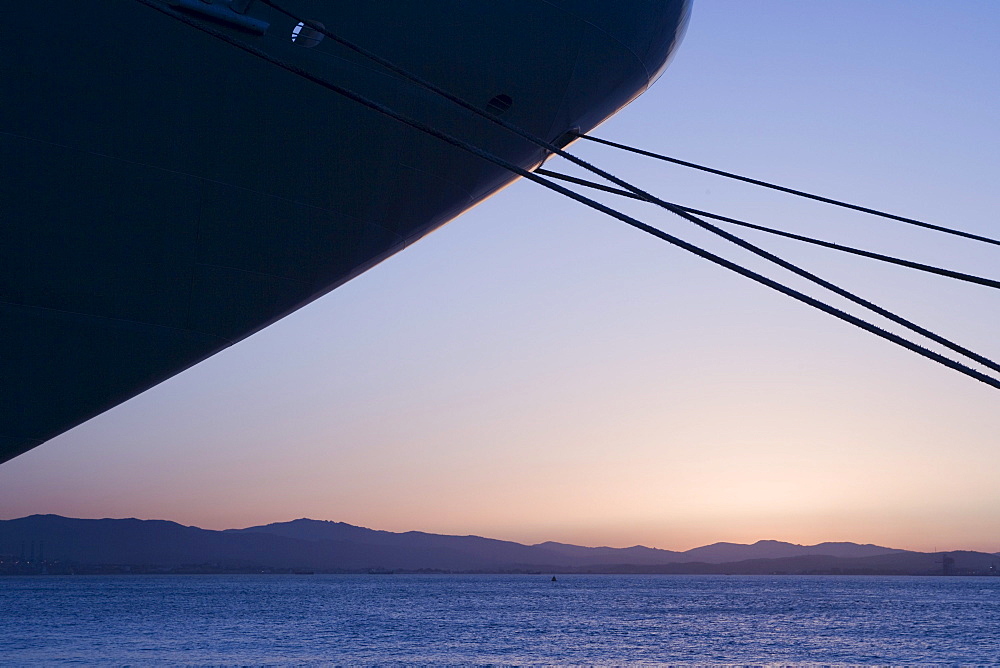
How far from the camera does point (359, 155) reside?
625 centimetres

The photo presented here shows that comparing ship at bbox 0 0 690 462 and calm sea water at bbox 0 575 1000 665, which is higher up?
ship at bbox 0 0 690 462

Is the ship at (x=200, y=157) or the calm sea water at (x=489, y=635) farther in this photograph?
the calm sea water at (x=489, y=635)

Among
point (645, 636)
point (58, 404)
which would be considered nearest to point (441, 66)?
point (58, 404)

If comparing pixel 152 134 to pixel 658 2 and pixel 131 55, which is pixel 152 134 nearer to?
pixel 131 55

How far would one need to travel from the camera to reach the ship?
518 centimetres

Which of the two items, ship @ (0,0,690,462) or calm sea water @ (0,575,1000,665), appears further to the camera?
calm sea water @ (0,575,1000,665)

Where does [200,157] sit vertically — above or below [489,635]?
above

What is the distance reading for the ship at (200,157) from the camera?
17.0 feet

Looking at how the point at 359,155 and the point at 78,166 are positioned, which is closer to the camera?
the point at 78,166

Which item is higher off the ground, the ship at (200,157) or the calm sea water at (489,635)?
the ship at (200,157)

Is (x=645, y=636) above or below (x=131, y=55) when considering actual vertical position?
below

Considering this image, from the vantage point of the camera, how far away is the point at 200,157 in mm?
5605

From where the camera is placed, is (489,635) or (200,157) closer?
(200,157)

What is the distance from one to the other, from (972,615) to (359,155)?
3803 inches
